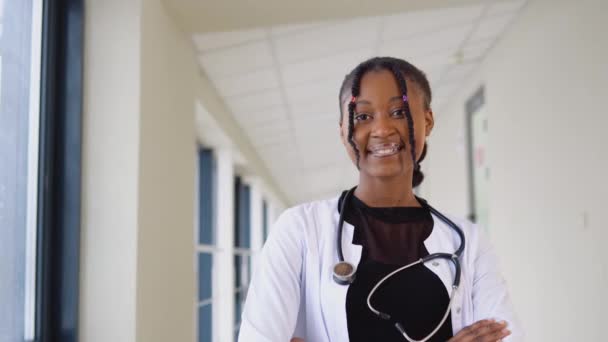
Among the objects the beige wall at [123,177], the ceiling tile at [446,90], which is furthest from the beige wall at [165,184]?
the ceiling tile at [446,90]

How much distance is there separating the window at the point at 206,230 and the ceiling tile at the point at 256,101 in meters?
0.69

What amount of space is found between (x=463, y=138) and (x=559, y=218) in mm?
2674

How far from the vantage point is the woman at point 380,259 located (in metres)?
1.14

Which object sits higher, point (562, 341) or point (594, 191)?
point (594, 191)

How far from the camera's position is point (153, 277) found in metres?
2.33

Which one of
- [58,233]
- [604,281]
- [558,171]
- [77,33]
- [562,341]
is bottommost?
[562,341]

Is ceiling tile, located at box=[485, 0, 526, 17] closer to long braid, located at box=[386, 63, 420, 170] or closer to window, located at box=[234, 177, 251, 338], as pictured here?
long braid, located at box=[386, 63, 420, 170]

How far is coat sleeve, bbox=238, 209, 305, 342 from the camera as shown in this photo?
1156 mm

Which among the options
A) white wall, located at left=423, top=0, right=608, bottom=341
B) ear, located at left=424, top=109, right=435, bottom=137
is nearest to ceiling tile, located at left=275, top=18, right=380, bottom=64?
white wall, located at left=423, top=0, right=608, bottom=341

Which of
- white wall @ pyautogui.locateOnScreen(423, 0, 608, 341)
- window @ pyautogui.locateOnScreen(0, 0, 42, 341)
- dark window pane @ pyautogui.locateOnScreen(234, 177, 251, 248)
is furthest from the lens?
dark window pane @ pyautogui.locateOnScreen(234, 177, 251, 248)

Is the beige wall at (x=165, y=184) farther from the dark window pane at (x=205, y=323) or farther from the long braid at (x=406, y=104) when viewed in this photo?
the dark window pane at (x=205, y=323)

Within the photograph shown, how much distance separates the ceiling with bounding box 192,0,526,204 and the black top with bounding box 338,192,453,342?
199cm

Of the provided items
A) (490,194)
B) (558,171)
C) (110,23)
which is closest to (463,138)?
(490,194)

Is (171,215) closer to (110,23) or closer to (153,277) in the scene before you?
(153,277)
